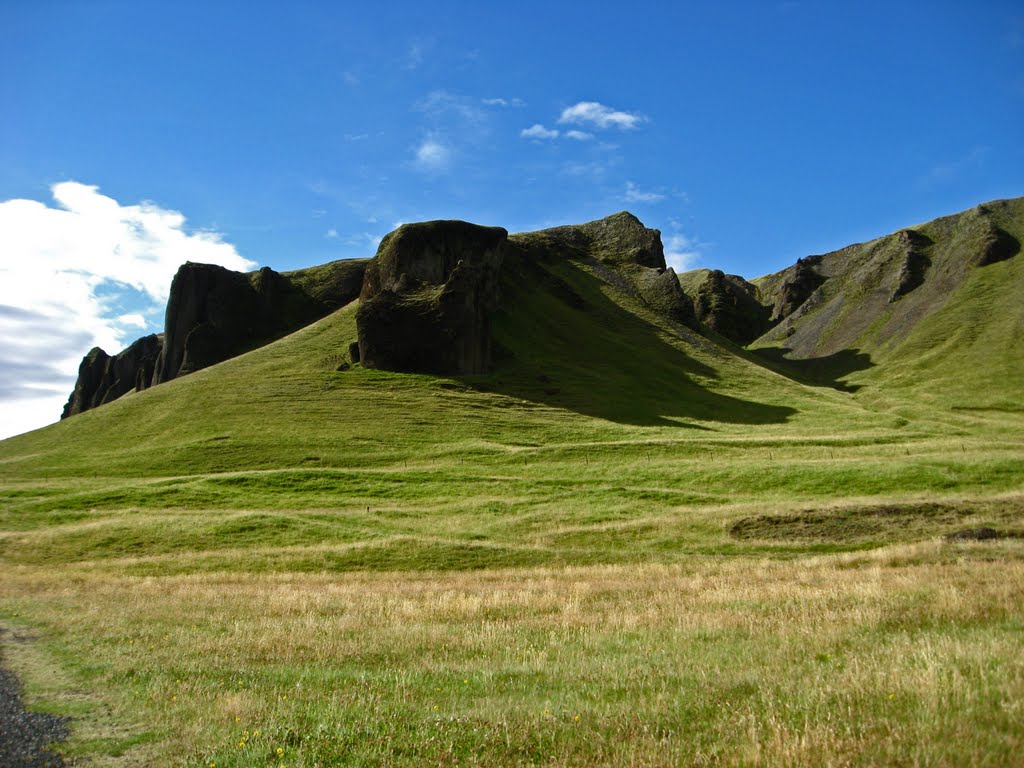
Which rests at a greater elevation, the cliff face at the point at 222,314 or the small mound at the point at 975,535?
the cliff face at the point at 222,314

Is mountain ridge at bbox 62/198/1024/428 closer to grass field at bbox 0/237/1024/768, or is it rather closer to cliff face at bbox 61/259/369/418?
cliff face at bbox 61/259/369/418

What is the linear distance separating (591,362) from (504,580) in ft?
322

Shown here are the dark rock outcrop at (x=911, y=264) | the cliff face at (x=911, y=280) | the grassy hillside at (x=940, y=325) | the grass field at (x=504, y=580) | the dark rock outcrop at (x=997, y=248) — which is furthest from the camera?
the dark rock outcrop at (x=911, y=264)

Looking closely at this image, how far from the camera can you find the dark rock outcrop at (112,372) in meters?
177

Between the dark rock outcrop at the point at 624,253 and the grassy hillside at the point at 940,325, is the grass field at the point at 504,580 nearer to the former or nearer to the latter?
the grassy hillside at the point at 940,325

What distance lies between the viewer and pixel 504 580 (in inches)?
1040

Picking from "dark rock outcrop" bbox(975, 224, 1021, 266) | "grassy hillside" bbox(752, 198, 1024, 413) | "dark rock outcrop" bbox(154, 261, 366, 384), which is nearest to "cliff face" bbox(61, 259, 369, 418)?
"dark rock outcrop" bbox(154, 261, 366, 384)

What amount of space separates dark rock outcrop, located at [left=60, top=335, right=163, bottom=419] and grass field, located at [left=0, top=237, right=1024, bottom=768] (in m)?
91.4

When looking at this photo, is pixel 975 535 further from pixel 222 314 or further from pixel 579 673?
pixel 222 314

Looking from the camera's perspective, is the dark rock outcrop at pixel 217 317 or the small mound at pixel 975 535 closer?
the small mound at pixel 975 535

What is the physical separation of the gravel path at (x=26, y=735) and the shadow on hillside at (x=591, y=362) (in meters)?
82.6

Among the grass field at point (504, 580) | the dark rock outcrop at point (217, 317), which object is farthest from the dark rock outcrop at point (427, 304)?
the dark rock outcrop at point (217, 317)

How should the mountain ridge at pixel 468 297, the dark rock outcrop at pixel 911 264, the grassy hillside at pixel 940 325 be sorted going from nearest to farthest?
the mountain ridge at pixel 468 297 → the grassy hillside at pixel 940 325 → the dark rock outcrop at pixel 911 264

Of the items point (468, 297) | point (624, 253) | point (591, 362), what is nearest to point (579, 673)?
point (468, 297)
